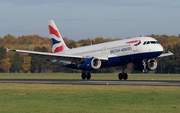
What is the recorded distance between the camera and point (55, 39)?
72.2 meters

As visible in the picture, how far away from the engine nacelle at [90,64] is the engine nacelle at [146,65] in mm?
4408

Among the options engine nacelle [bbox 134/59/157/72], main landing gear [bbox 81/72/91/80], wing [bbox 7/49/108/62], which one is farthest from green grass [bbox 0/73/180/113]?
main landing gear [bbox 81/72/91/80]

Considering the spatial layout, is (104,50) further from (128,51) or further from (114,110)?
(114,110)

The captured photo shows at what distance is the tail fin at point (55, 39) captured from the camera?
235 feet

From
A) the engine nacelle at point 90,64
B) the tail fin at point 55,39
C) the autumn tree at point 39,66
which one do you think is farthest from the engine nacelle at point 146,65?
the autumn tree at point 39,66

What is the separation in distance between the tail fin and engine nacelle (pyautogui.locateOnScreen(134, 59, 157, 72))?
15.0 m

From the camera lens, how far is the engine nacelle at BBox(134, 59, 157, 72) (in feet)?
192

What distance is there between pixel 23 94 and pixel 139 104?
363 inches

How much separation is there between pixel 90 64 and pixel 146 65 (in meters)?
6.29

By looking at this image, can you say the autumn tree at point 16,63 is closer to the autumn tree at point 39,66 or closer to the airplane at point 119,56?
the autumn tree at point 39,66

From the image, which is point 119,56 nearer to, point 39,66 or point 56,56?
point 56,56

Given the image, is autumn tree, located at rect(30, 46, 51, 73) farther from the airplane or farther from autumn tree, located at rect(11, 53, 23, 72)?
the airplane

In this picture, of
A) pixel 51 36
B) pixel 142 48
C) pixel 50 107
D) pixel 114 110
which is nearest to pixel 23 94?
pixel 50 107

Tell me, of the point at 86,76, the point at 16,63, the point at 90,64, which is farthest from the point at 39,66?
the point at 90,64
